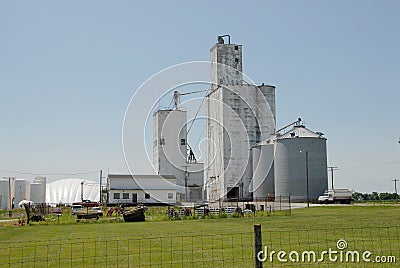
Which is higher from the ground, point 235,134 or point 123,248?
point 235,134

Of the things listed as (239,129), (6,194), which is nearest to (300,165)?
(239,129)

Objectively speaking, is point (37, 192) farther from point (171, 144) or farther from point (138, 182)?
point (138, 182)

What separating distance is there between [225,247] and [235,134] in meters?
59.8

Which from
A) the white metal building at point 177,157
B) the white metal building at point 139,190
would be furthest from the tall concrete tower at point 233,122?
the white metal building at point 177,157

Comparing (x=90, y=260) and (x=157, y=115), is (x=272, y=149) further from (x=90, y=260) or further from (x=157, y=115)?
(x=90, y=260)

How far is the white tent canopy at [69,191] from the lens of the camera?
130 meters

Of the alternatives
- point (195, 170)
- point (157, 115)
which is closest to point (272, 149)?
point (195, 170)

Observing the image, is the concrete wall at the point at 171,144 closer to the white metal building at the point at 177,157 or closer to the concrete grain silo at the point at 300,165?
the white metal building at the point at 177,157

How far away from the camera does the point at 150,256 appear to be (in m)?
14.0

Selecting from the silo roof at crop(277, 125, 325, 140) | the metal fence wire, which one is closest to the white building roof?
the silo roof at crop(277, 125, 325, 140)

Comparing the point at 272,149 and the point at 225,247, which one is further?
the point at 272,149

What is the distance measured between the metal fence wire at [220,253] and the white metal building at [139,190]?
59.4m

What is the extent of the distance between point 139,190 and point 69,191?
64.1 meters

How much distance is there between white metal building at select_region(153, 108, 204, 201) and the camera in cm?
8906
